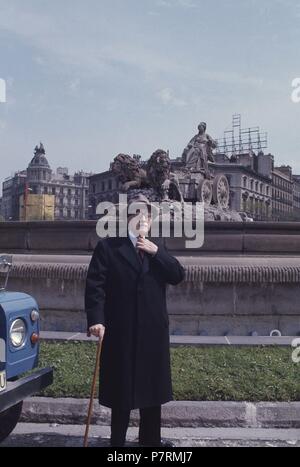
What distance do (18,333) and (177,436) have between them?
176cm

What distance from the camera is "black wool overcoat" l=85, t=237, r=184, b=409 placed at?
14.0ft

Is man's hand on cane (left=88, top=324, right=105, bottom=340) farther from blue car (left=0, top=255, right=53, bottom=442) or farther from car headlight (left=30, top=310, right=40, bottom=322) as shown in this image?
car headlight (left=30, top=310, right=40, bottom=322)

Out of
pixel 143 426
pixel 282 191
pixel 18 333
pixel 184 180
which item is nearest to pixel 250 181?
pixel 282 191

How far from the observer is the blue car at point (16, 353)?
4.51 metres

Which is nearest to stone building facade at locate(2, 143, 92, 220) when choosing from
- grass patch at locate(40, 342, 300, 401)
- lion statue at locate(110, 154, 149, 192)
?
lion statue at locate(110, 154, 149, 192)

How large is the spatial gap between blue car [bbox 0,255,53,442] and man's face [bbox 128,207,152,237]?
1125mm

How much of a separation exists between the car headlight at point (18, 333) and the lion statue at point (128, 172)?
1017 cm

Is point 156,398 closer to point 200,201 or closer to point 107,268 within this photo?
point 107,268

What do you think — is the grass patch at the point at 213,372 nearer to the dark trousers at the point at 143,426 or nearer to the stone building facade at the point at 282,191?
the dark trousers at the point at 143,426

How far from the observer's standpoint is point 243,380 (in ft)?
20.6

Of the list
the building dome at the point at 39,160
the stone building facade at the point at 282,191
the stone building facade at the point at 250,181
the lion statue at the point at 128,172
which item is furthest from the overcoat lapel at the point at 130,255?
the building dome at the point at 39,160
